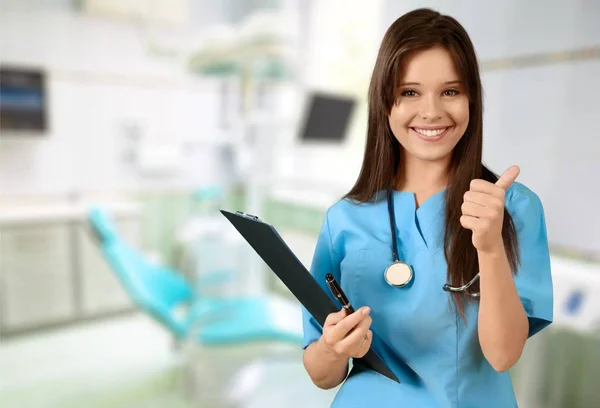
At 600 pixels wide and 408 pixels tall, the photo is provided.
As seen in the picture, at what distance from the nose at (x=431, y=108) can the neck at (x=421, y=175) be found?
0.19ft

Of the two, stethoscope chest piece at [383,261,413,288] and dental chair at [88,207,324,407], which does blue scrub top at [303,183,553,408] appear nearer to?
stethoscope chest piece at [383,261,413,288]

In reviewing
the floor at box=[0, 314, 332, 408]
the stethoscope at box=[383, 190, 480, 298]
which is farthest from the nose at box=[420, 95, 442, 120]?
the floor at box=[0, 314, 332, 408]

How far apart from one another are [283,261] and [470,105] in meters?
0.21

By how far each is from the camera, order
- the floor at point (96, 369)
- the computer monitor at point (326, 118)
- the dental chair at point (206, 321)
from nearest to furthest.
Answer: the computer monitor at point (326, 118)
the dental chair at point (206, 321)
the floor at point (96, 369)

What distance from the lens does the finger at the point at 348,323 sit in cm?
41

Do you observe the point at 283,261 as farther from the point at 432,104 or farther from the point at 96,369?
the point at 96,369

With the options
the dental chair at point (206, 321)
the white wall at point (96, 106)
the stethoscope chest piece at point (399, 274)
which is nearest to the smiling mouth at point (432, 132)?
the stethoscope chest piece at point (399, 274)

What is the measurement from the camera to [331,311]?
1.40ft

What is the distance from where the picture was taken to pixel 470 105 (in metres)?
0.43

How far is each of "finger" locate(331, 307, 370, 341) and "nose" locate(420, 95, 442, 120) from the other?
6.5 inches

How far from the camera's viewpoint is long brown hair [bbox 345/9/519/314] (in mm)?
424

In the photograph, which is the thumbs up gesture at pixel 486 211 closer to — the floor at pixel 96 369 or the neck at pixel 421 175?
the neck at pixel 421 175

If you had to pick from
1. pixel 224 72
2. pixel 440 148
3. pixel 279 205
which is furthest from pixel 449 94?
pixel 224 72

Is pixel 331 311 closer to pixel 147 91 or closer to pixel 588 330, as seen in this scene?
pixel 588 330
